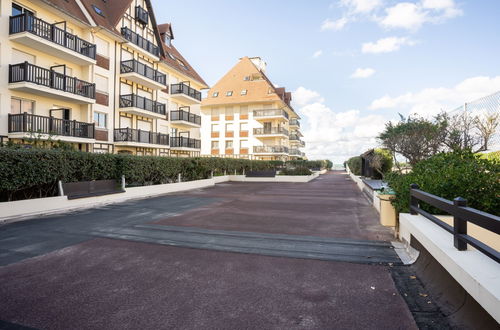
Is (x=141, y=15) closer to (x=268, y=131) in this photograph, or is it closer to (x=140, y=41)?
(x=140, y=41)

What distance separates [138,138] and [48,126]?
7209 mm

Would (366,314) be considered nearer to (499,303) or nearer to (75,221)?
(499,303)

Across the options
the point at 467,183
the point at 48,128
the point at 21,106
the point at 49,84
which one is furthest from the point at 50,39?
the point at 467,183

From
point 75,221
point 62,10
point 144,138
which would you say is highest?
point 62,10

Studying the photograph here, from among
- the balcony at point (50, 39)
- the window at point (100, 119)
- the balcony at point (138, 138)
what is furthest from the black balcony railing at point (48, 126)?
the balcony at point (50, 39)

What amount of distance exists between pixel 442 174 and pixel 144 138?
22.3m

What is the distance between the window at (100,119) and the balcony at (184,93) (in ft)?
29.1

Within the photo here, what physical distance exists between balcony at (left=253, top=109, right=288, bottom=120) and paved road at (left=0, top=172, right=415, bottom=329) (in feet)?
113

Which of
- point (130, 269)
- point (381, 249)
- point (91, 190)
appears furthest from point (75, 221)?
point (381, 249)

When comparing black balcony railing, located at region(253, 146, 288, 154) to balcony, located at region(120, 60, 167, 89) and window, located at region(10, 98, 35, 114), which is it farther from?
window, located at region(10, 98, 35, 114)

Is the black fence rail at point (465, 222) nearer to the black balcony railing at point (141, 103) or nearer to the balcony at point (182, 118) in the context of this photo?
the black balcony railing at point (141, 103)

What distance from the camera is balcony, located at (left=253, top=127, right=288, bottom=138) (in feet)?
136

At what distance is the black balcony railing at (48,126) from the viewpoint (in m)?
14.4

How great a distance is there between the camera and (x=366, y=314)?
3.03 m
